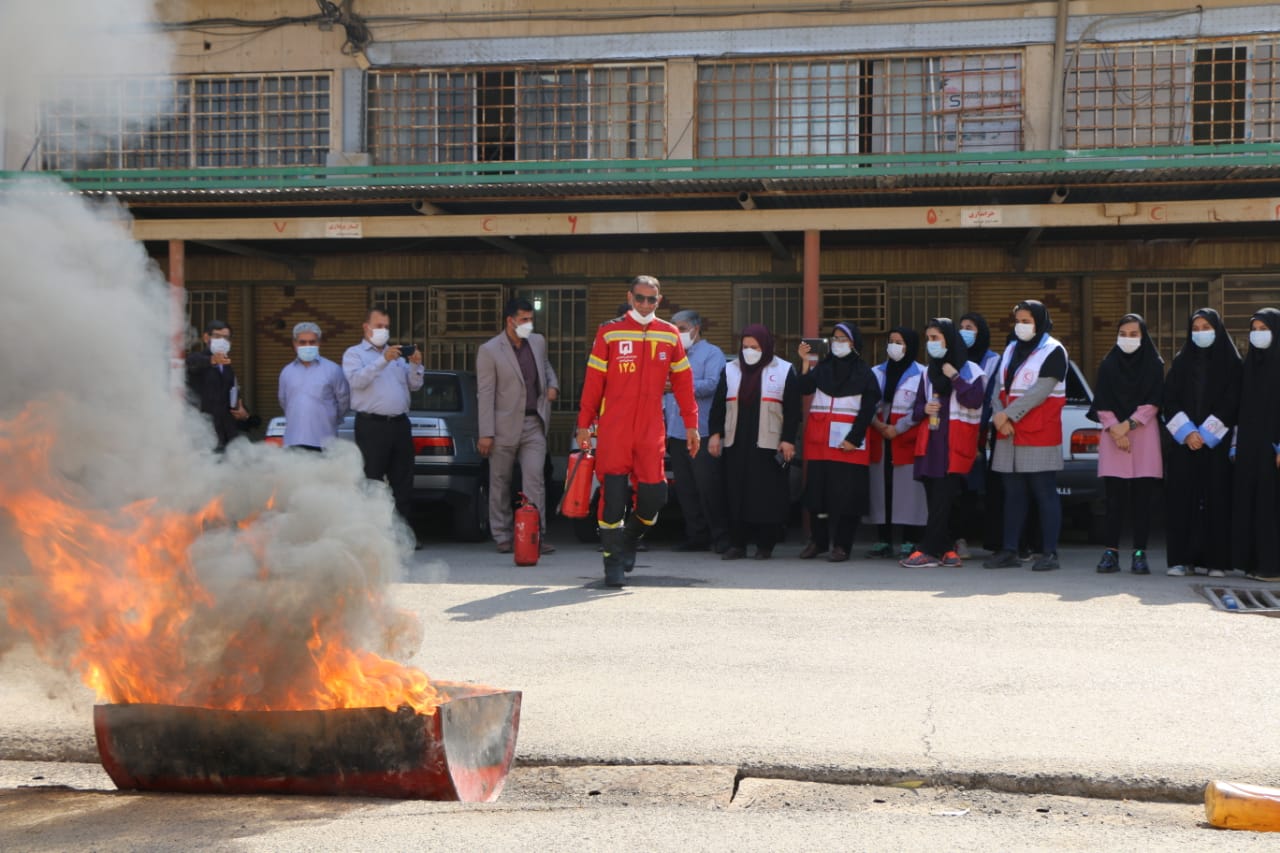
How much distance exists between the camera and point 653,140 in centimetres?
1673

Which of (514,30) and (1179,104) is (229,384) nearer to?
(514,30)

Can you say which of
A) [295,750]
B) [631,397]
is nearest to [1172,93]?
[631,397]

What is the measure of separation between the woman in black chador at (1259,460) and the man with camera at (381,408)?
21.4 feet

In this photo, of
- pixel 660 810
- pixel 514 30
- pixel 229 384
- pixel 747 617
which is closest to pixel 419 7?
pixel 514 30

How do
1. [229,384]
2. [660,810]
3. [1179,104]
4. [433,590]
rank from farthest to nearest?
[1179,104] < [229,384] < [433,590] < [660,810]

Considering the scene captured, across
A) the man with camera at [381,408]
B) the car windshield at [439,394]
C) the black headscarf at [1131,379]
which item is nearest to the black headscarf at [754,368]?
the black headscarf at [1131,379]

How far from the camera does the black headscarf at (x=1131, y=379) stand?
392 inches

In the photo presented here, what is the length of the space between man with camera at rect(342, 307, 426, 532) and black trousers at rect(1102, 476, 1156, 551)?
5.64 m

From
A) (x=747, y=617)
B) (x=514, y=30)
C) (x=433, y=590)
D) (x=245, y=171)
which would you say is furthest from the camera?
(x=514, y=30)

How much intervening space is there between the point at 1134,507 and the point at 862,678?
4867 mm

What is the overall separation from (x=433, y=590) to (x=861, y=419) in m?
3.71

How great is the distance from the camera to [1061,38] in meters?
15.8

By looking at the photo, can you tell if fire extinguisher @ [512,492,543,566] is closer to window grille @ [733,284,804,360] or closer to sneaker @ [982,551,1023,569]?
sneaker @ [982,551,1023,569]

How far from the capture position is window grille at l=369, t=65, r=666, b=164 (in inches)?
662
